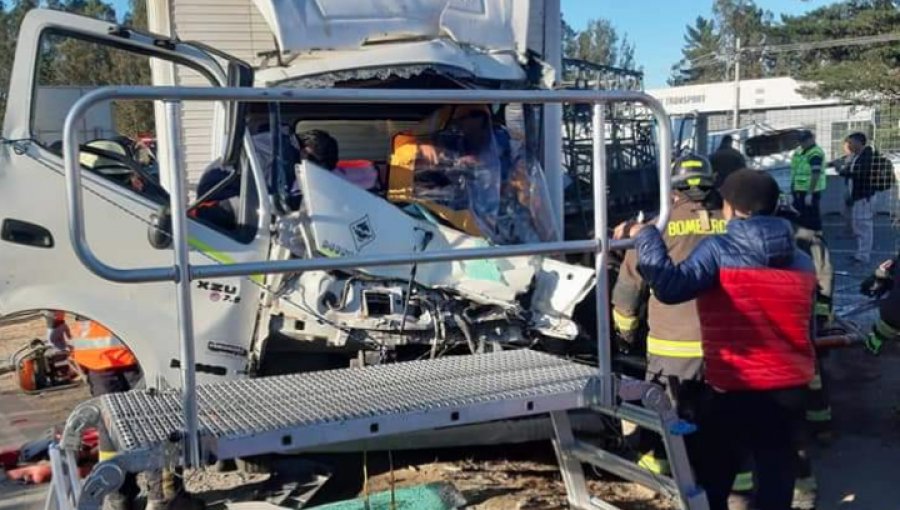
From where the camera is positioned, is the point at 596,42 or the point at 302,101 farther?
the point at 596,42

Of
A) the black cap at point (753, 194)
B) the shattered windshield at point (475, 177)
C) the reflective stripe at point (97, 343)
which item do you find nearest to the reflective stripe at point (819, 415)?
the shattered windshield at point (475, 177)

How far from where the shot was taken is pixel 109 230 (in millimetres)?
4691

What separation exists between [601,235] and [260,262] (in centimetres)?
126

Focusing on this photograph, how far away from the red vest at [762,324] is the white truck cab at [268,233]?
1.30 meters

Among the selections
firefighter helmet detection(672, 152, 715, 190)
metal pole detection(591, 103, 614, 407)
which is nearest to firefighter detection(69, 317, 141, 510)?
metal pole detection(591, 103, 614, 407)

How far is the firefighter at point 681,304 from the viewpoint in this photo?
4.49 m

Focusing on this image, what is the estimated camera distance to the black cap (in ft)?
Result: 12.4

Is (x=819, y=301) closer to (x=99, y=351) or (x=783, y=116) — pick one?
(x=99, y=351)

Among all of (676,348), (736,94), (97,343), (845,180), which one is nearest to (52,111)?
(97,343)

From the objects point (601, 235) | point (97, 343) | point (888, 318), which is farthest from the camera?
point (97, 343)

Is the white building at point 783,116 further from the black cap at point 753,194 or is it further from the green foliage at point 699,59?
the green foliage at point 699,59

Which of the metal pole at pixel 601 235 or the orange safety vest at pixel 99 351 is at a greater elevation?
the metal pole at pixel 601 235

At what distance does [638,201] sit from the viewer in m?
12.1

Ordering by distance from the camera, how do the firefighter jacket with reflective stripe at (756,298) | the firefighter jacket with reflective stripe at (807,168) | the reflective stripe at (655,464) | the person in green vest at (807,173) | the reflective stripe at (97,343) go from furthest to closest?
the firefighter jacket with reflective stripe at (807,168) < the person in green vest at (807,173) < the reflective stripe at (97,343) < the reflective stripe at (655,464) < the firefighter jacket with reflective stripe at (756,298)
